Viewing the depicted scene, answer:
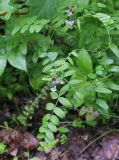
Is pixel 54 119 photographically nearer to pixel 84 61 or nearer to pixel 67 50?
pixel 84 61

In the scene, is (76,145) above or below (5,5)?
below

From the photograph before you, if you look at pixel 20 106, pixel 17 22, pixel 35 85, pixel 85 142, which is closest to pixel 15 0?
pixel 17 22

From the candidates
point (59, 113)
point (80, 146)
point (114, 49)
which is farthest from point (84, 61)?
point (80, 146)

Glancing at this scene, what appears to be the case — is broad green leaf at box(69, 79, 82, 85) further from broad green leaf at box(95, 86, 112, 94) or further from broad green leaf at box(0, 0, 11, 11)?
broad green leaf at box(0, 0, 11, 11)

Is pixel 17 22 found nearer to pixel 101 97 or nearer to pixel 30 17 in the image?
pixel 30 17

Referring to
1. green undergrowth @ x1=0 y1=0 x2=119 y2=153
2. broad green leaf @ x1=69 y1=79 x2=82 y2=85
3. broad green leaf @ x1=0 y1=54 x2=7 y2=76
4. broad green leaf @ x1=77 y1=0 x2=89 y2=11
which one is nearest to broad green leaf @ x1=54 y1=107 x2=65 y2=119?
green undergrowth @ x1=0 y1=0 x2=119 y2=153

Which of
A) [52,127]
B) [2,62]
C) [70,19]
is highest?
[70,19]
